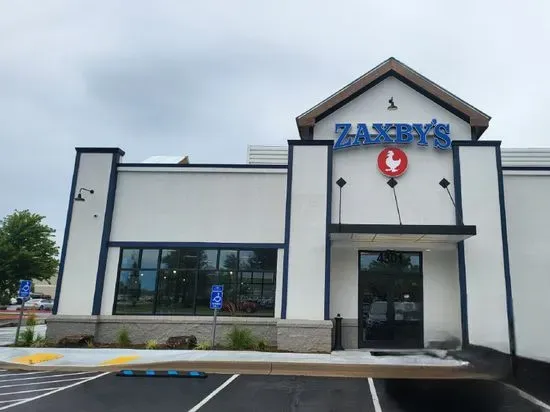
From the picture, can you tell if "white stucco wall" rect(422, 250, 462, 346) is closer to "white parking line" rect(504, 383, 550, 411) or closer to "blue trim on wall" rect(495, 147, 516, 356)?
"blue trim on wall" rect(495, 147, 516, 356)

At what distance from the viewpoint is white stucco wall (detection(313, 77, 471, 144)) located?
1778cm

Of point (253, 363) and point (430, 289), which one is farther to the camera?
point (430, 289)

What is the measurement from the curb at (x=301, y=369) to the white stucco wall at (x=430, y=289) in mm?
3709

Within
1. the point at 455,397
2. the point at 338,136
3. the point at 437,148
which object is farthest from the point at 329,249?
the point at 455,397

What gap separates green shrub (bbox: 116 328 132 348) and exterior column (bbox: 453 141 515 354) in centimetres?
1171

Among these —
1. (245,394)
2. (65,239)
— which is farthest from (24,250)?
(245,394)

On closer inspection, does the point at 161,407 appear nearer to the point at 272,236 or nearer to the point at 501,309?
Answer: the point at 272,236

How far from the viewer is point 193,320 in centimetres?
1622

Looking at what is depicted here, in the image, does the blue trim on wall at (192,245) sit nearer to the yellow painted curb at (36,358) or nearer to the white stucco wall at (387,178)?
the white stucco wall at (387,178)

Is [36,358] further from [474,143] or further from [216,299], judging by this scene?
A: [474,143]

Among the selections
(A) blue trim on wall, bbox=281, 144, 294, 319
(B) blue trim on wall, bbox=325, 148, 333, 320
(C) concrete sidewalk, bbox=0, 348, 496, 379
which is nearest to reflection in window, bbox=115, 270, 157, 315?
(C) concrete sidewalk, bbox=0, 348, 496, 379

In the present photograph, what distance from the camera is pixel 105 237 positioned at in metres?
17.1

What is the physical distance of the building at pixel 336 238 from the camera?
51.3 ft

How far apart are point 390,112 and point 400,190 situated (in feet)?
10.9
